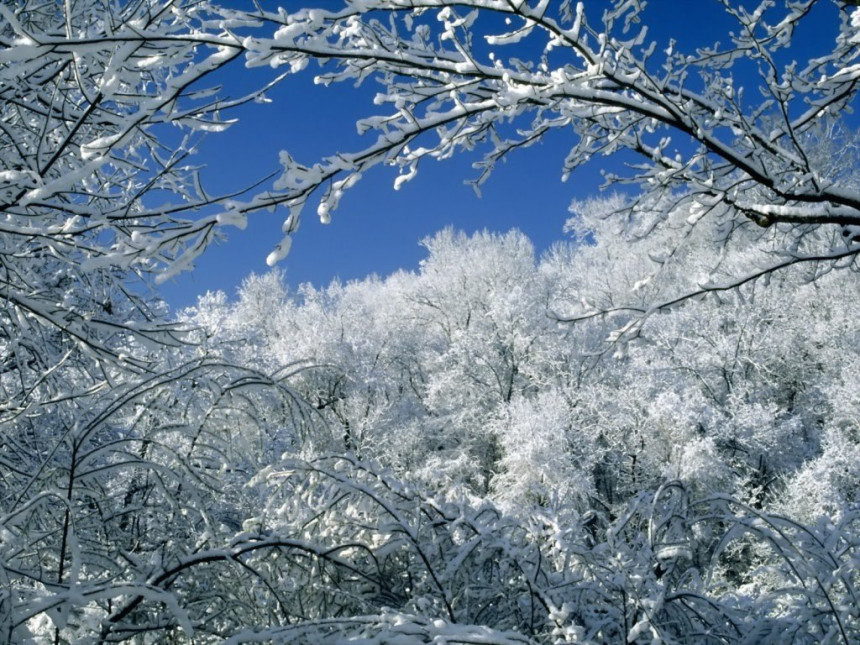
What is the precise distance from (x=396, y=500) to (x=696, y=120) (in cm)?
201

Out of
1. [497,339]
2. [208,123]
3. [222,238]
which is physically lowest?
[222,238]

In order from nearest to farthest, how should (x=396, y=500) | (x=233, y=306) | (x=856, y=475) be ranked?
(x=396, y=500) → (x=856, y=475) → (x=233, y=306)

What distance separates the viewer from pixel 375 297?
4003cm

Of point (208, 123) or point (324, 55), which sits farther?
point (208, 123)

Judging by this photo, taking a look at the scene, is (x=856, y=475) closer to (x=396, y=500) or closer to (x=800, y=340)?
(x=800, y=340)

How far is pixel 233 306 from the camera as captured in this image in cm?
3359

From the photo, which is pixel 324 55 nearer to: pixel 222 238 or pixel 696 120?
pixel 222 238

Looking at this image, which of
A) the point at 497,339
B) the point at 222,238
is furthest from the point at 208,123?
the point at 497,339

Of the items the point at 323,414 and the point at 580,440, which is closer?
the point at 323,414

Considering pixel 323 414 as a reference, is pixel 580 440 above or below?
above

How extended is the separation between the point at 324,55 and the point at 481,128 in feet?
3.15

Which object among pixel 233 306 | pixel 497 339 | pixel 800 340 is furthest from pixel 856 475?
pixel 233 306

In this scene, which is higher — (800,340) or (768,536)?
(800,340)

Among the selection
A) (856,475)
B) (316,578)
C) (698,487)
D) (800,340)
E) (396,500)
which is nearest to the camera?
(316,578)
